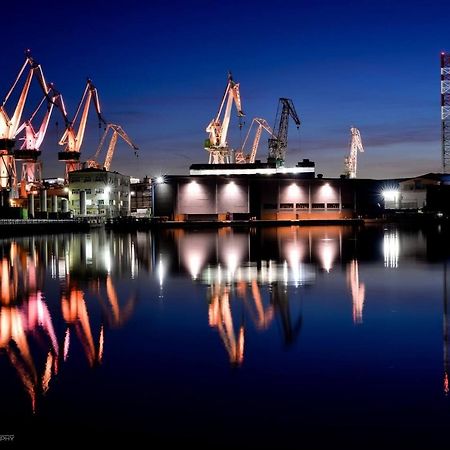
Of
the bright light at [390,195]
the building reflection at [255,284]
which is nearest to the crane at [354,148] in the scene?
the bright light at [390,195]

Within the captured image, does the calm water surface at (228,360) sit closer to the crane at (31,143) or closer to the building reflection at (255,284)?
the building reflection at (255,284)

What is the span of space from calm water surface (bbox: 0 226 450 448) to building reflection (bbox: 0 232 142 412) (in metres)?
0.04

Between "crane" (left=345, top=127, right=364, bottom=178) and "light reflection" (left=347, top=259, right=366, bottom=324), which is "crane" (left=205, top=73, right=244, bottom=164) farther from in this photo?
"light reflection" (left=347, top=259, right=366, bottom=324)

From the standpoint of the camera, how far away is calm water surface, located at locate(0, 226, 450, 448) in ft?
17.7

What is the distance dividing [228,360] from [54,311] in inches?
187

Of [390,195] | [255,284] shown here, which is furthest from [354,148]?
[255,284]

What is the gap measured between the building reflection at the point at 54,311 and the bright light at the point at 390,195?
54.7m

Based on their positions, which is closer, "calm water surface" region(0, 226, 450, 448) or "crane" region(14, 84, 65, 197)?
"calm water surface" region(0, 226, 450, 448)

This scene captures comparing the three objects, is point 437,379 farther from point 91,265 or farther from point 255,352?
point 91,265

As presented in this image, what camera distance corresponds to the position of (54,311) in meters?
11.1

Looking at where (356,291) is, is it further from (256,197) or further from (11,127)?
(11,127)

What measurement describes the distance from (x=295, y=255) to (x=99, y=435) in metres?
18.2

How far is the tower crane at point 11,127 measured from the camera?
77.1 meters

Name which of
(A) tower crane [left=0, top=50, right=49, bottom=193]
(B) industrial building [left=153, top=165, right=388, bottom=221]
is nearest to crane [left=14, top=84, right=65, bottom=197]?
(A) tower crane [left=0, top=50, right=49, bottom=193]
